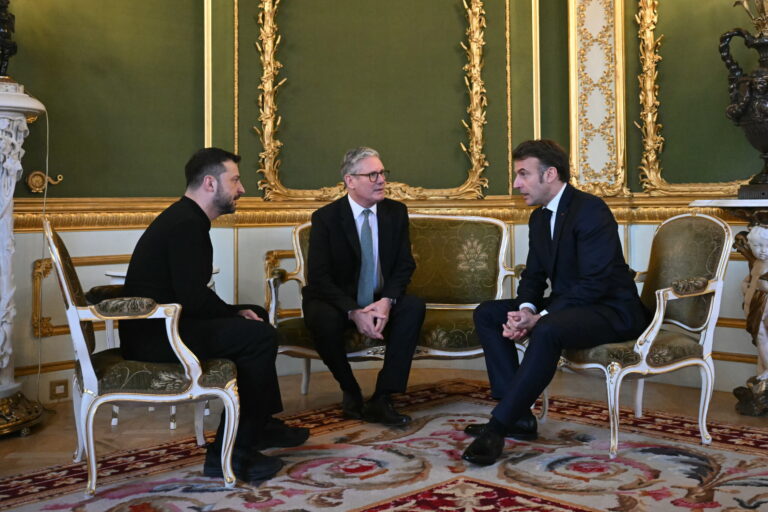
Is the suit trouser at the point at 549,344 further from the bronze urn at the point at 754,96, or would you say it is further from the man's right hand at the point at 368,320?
the bronze urn at the point at 754,96

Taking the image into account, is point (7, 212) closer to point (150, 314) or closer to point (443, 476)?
point (150, 314)

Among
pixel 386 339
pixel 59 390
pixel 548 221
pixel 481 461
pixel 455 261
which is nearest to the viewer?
pixel 481 461

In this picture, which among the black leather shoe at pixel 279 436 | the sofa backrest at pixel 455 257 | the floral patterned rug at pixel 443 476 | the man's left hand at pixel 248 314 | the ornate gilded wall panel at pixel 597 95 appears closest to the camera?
the floral patterned rug at pixel 443 476

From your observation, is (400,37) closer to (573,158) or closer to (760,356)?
(573,158)

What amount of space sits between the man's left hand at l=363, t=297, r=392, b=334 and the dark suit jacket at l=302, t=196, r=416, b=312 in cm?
11

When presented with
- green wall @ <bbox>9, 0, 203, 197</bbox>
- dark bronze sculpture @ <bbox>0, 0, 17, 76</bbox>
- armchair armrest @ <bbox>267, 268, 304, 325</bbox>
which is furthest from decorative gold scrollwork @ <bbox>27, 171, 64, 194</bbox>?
armchair armrest @ <bbox>267, 268, 304, 325</bbox>

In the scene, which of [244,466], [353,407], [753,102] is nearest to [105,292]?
[244,466]

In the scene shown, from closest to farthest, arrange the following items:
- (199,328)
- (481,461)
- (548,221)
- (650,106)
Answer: (199,328), (481,461), (548,221), (650,106)

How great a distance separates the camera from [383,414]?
12.7 feet

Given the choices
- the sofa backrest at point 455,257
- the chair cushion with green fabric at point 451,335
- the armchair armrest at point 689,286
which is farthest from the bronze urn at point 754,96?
the chair cushion with green fabric at point 451,335

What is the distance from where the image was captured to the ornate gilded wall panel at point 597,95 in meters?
5.23

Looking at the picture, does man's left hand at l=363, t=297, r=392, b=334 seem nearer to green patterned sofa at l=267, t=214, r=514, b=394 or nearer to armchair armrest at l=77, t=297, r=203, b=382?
green patterned sofa at l=267, t=214, r=514, b=394

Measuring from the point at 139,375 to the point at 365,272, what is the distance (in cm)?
144

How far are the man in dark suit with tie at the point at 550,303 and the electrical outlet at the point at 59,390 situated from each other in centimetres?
222
